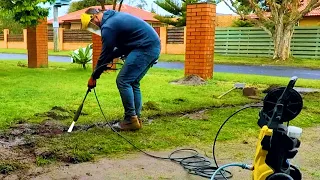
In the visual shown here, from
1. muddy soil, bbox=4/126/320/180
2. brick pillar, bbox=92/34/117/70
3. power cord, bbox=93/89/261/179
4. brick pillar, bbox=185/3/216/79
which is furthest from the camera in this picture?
brick pillar, bbox=92/34/117/70

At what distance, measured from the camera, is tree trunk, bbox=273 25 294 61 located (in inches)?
792

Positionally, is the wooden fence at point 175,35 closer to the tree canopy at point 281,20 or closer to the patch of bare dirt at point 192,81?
the tree canopy at point 281,20

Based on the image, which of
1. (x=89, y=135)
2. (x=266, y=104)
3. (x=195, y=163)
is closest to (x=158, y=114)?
(x=89, y=135)

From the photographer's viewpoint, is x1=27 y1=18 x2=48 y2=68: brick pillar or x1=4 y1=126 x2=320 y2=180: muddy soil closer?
x1=4 y1=126 x2=320 y2=180: muddy soil

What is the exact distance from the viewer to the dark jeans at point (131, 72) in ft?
15.3

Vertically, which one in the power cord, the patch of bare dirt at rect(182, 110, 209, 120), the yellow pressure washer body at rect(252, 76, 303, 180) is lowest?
the power cord

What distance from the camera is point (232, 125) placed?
17.0 ft

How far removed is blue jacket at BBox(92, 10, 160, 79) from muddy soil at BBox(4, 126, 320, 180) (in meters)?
1.22

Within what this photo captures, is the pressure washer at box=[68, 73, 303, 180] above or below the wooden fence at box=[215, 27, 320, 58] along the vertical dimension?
below

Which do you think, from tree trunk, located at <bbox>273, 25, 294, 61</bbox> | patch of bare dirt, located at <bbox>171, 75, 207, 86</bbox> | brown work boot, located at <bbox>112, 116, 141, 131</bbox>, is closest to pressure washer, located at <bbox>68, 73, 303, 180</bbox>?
brown work boot, located at <bbox>112, 116, 141, 131</bbox>

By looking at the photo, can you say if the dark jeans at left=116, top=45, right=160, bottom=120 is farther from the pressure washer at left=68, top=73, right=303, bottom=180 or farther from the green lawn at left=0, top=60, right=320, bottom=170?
the pressure washer at left=68, top=73, right=303, bottom=180

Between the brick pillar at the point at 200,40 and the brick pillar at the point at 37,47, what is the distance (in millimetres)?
5763

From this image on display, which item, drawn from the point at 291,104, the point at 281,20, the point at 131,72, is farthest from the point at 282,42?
the point at 291,104

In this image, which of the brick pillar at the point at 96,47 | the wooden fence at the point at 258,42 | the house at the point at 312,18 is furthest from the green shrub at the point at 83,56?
the house at the point at 312,18
